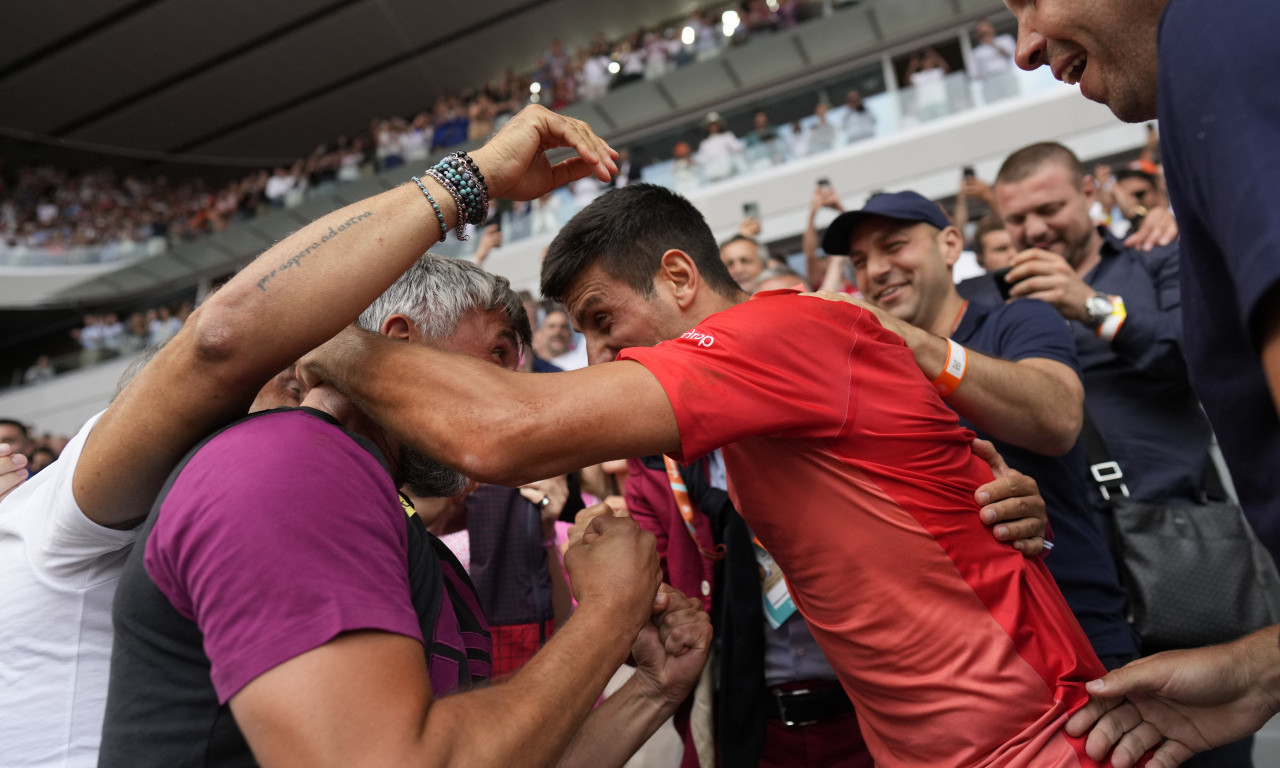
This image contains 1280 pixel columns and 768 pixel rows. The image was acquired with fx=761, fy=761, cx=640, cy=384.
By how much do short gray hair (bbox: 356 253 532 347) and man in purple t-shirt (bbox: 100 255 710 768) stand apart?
0.44 meters

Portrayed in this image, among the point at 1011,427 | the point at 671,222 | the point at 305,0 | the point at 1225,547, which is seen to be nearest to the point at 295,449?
the point at 671,222

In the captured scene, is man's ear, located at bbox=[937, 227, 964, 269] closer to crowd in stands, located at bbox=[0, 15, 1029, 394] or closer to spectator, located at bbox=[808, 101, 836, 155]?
crowd in stands, located at bbox=[0, 15, 1029, 394]

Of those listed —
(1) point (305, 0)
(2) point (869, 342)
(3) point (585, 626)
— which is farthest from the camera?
(1) point (305, 0)

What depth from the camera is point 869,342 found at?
1.38m

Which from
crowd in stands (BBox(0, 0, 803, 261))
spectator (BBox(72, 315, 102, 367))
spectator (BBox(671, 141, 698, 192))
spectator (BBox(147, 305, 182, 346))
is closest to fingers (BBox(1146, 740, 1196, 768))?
spectator (BBox(671, 141, 698, 192))

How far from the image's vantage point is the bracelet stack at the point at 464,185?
127cm

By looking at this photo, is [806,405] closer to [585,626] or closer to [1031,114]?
[585,626]

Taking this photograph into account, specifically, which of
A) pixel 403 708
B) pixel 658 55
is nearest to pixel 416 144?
pixel 658 55

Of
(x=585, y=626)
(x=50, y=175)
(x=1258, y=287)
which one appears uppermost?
(x=50, y=175)

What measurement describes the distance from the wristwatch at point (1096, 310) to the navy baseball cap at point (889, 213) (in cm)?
56

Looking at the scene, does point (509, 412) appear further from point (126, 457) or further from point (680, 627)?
point (680, 627)

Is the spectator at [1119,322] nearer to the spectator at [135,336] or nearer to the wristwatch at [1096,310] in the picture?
the wristwatch at [1096,310]

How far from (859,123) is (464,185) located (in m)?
11.0

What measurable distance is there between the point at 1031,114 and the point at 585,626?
11.0 m
